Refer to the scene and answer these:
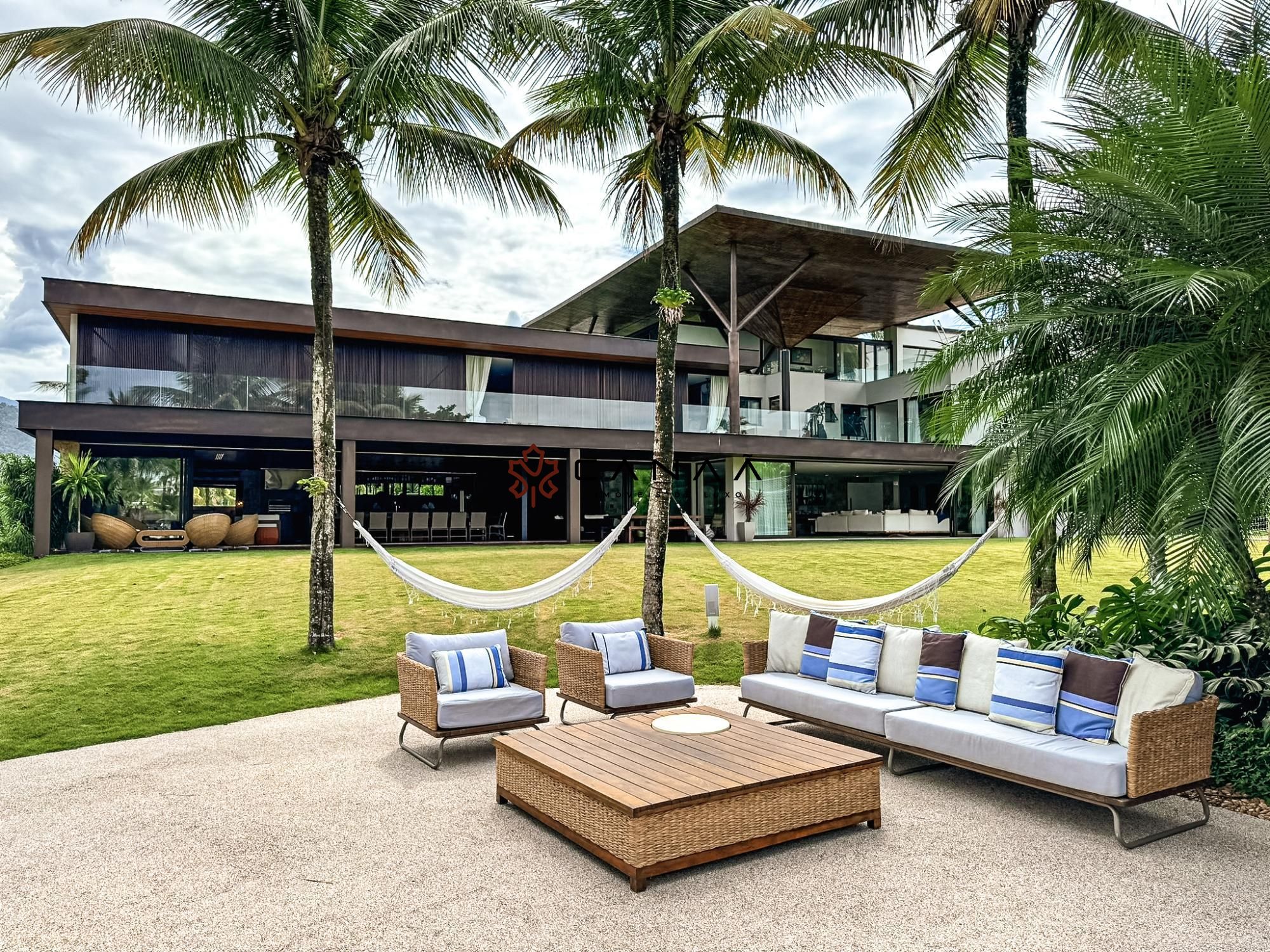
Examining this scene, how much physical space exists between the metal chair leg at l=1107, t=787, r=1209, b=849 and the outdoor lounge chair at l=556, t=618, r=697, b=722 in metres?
2.56

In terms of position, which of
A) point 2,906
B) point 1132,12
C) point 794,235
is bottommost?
point 2,906

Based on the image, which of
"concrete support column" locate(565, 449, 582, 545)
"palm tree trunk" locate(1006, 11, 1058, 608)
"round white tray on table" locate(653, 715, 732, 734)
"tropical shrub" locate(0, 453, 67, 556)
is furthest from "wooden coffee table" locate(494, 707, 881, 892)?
"tropical shrub" locate(0, 453, 67, 556)

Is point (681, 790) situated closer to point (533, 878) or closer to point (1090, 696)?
point (533, 878)

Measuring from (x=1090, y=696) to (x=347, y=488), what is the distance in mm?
12237

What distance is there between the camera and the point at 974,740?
4066mm

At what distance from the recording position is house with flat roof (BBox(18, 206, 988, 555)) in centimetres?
1373

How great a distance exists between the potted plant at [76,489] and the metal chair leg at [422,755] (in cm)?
1075

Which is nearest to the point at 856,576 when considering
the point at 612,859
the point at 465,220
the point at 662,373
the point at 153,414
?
the point at 662,373

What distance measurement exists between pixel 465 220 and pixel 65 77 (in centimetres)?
808

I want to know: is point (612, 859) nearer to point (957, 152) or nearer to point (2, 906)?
point (2, 906)

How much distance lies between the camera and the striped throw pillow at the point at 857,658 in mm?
5066

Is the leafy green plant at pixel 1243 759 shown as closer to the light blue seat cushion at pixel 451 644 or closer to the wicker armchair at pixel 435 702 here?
the wicker armchair at pixel 435 702

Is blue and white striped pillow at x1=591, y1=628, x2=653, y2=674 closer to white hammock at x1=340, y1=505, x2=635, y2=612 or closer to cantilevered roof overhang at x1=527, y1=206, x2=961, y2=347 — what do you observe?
white hammock at x1=340, y1=505, x2=635, y2=612

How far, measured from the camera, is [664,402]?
7414mm
